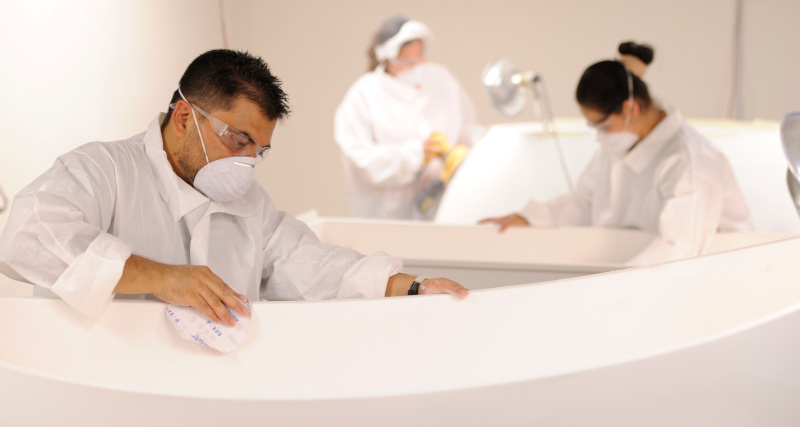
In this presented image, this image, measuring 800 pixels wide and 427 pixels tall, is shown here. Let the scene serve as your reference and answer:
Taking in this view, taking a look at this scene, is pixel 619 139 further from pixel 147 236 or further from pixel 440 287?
pixel 147 236

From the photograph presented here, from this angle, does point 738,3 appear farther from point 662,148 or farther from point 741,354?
point 741,354

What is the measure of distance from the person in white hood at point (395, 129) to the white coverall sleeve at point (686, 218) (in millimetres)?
1140

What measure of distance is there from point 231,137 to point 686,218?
1.05 meters

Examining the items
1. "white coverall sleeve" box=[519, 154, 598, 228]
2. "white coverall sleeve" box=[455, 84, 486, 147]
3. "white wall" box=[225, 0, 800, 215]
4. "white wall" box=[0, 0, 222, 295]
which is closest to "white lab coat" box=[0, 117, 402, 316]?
"white wall" box=[0, 0, 222, 295]

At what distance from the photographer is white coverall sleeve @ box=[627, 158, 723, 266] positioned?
5.64ft

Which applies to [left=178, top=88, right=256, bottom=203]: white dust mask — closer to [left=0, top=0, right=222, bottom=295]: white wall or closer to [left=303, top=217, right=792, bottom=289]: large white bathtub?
[left=0, top=0, right=222, bottom=295]: white wall

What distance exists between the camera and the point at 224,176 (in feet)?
3.65

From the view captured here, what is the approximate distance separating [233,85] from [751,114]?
9.94 ft

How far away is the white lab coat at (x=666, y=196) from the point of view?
1.73 m

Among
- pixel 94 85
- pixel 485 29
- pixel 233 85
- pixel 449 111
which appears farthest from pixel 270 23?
pixel 233 85

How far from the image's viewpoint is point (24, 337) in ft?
3.09

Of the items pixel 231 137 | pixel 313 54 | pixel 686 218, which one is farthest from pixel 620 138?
pixel 313 54

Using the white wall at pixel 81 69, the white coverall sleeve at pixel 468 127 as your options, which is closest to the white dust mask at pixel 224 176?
the white wall at pixel 81 69

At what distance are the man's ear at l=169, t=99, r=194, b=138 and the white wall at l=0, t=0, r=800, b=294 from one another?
408mm
